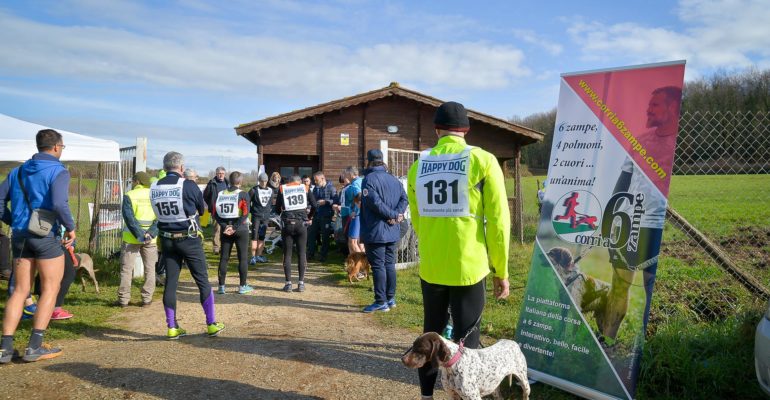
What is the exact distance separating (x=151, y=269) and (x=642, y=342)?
617 centimetres

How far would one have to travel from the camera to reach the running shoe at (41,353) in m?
4.43

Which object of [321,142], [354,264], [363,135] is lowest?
[354,264]

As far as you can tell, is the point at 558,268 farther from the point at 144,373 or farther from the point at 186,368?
the point at 144,373

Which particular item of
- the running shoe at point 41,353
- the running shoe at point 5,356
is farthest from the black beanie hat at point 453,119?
the running shoe at point 5,356

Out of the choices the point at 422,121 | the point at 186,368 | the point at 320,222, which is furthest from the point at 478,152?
the point at 422,121

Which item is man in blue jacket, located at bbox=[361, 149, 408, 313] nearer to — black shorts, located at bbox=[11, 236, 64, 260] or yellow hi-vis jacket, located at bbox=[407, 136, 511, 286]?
yellow hi-vis jacket, located at bbox=[407, 136, 511, 286]

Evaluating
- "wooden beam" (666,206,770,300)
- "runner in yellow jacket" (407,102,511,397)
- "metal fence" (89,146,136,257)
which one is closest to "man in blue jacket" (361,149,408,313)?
"runner in yellow jacket" (407,102,511,397)

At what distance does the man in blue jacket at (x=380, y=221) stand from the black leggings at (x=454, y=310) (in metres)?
2.96

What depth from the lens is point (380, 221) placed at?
630 centimetres

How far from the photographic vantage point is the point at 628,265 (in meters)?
3.42

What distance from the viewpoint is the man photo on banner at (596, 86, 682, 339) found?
330 cm

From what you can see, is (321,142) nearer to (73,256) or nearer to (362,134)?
(362,134)

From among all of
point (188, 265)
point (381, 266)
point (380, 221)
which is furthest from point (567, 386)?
point (188, 265)

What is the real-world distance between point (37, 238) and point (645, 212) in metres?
5.19
